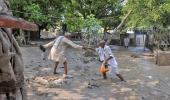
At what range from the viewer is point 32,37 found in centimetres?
3706

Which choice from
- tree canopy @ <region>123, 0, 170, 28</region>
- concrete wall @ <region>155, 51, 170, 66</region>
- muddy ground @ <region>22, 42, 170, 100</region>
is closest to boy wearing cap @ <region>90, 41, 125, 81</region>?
muddy ground @ <region>22, 42, 170, 100</region>

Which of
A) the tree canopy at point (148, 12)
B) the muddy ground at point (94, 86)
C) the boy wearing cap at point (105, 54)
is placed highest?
the tree canopy at point (148, 12)

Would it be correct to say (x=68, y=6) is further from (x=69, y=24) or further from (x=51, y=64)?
(x=51, y=64)

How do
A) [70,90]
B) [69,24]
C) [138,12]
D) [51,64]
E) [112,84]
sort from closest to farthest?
[70,90]
[112,84]
[51,64]
[138,12]
[69,24]

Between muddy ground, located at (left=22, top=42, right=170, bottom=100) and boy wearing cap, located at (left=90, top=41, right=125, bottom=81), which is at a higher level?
boy wearing cap, located at (left=90, top=41, right=125, bottom=81)

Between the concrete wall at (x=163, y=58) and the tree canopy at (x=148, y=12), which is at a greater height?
the tree canopy at (x=148, y=12)

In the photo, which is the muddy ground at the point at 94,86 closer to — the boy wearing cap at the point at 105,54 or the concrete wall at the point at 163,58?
the boy wearing cap at the point at 105,54

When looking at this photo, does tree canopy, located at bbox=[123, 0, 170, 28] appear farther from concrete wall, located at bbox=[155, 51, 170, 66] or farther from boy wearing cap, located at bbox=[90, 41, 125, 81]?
boy wearing cap, located at bbox=[90, 41, 125, 81]

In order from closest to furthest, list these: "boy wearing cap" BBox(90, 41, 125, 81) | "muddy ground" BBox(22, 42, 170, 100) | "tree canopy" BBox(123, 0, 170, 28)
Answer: "muddy ground" BBox(22, 42, 170, 100) → "boy wearing cap" BBox(90, 41, 125, 81) → "tree canopy" BBox(123, 0, 170, 28)

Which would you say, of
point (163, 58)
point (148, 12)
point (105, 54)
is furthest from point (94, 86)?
point (148, 12)

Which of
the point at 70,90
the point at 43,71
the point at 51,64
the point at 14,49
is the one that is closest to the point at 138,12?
the point at 51,64

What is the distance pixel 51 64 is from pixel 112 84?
4.96m

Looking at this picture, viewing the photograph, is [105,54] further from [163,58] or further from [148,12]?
[148,12]

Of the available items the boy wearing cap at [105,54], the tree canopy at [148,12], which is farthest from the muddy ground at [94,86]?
the tree canopy at [148,12]
